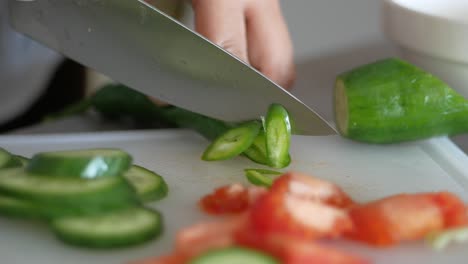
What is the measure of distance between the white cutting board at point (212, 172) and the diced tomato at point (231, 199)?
0.08 feet

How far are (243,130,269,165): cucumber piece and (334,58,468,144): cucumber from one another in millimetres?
159

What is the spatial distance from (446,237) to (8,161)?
616mm

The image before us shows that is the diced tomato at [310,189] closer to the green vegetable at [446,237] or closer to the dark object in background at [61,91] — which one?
the green vegetable at [446,237]

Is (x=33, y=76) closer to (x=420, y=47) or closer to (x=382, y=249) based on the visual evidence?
(x=420, y=47)

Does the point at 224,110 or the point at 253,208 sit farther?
the point at 224,110

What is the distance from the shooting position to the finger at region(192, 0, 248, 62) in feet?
4.71

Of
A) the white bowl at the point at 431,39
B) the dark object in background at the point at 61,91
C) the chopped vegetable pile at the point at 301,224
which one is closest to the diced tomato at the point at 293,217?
the chopped vegetable pile at the point at 301,224

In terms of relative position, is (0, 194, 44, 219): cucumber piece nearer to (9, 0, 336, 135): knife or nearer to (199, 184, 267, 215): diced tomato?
(199, 184, 267, 215): diced tomato

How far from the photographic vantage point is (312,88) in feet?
6.10

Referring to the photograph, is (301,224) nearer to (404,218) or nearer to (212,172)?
(404,218)

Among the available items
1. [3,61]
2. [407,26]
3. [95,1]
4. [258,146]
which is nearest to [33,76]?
[3,61]

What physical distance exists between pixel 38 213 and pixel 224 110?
42 centimetres

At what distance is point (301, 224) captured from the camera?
0.93 m

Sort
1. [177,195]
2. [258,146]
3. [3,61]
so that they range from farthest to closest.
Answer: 1. [3,61]
2. [258,146]
3. [177,195]
